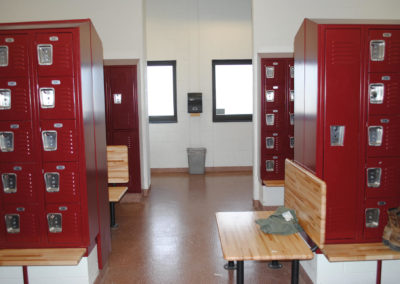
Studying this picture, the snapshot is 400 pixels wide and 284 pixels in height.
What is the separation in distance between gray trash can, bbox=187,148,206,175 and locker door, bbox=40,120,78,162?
5.09 metres

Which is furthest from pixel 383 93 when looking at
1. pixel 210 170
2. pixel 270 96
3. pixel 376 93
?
pixel 210 170

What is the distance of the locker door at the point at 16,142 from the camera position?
106 inches

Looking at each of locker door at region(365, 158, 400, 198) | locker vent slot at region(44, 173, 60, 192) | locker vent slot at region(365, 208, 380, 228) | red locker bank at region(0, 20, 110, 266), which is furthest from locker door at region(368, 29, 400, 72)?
locker vent slot at region(44, 173, 60, 192)

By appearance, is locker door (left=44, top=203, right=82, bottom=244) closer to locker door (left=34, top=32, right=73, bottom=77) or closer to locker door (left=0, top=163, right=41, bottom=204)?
locker door (left=0, top=163, right=41, bottom=204)

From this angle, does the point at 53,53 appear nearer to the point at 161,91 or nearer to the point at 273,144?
the point at 273,144

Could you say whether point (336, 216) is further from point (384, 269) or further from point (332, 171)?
point (384, 269)

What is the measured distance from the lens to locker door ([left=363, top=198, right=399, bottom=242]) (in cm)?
270

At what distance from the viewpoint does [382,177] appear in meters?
2.69

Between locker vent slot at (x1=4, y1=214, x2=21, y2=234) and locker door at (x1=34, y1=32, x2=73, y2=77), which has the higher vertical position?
locker door at (x1=34, y1=32, x2=73, y2=77)

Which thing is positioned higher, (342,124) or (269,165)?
(342,124)

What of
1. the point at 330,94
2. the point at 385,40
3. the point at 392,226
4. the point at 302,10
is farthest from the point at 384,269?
the point at 302,10

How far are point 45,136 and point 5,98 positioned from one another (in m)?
0.42

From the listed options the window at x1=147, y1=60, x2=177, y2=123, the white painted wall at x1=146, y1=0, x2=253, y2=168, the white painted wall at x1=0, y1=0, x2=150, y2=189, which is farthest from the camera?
the window at x1=147, y1=60, x2=177, y2=123

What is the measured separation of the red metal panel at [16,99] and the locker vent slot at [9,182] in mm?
452
